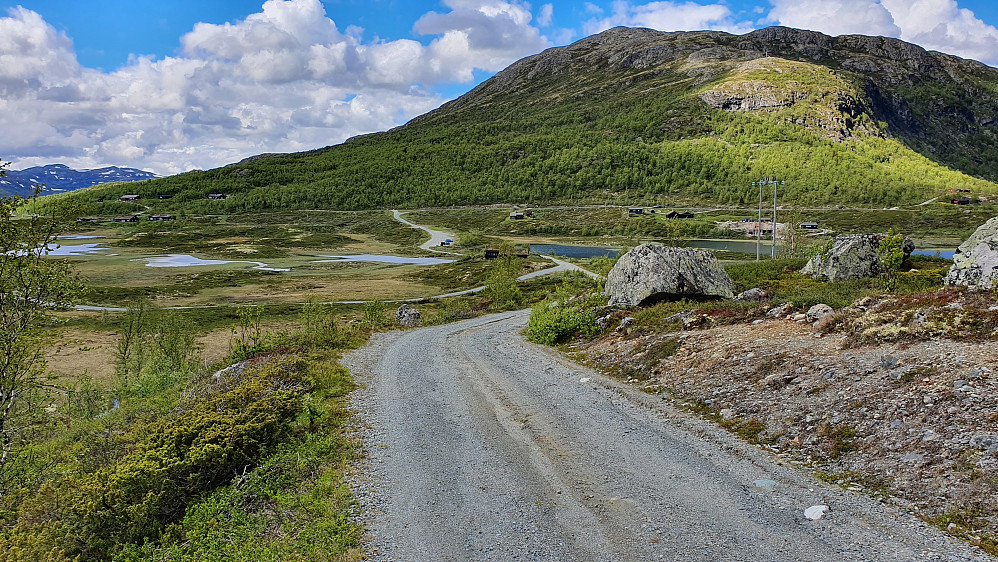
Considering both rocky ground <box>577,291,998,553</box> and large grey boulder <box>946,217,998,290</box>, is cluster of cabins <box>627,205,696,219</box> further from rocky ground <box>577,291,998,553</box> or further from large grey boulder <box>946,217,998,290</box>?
rocky ground <box>577,291,998,553</box>

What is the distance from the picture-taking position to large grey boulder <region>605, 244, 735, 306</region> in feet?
84.2

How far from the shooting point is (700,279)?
1041 inches

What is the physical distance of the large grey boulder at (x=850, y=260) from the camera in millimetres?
28766

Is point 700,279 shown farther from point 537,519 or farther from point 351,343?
point 537,519

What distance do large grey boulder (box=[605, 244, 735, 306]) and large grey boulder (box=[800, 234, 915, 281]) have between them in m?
6.28

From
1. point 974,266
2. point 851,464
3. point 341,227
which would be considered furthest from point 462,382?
point 341,227

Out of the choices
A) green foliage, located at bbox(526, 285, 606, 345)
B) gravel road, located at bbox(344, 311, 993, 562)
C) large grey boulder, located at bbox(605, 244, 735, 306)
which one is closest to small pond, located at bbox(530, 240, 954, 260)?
large grey boulder, located at bbox(605, 244, 735, 306)

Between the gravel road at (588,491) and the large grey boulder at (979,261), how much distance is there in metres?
11.8

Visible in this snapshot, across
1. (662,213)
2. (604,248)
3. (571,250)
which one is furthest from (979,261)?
(662,213)

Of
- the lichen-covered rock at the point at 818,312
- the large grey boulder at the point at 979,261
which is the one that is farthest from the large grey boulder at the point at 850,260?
the lichen-covered rock at the point at 818,312

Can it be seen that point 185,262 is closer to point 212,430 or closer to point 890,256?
point 212,430

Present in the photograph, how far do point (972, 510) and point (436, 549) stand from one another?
7111 millimetres

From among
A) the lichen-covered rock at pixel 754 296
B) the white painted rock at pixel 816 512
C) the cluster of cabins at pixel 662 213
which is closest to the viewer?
the white painted rock at pixel 816 512

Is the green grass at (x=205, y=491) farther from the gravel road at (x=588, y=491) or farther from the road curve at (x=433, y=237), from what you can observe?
the road curve at (x=433, y=237)
